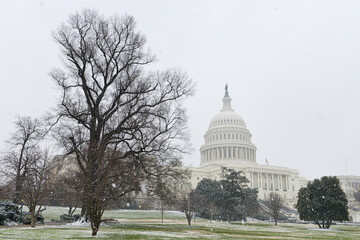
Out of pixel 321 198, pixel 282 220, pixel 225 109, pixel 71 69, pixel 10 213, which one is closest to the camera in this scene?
pixel 10 213

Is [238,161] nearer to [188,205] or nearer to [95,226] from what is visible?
[188,205]

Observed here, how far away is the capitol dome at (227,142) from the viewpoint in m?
140

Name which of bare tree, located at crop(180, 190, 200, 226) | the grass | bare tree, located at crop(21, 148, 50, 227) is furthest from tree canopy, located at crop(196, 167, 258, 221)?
bare tree, located at crop(21, 148, 50, 227)

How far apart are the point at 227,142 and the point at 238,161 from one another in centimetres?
858

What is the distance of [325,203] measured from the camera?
47031 millimetres

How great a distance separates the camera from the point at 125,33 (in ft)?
105

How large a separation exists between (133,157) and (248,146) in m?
114

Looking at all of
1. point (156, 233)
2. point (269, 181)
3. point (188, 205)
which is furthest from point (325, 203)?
point (269, 181)

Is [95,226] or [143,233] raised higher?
[95,226]

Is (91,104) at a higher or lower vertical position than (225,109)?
lower

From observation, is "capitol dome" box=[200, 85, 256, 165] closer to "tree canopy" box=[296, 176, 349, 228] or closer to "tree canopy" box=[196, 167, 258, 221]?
"tree canopy" box=[196, 167, 258, 221]

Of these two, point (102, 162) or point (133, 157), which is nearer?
point (102, 162)

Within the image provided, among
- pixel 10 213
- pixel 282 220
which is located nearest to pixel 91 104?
pixel 10 213

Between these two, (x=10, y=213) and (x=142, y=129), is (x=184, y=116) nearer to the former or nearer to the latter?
(x=142, y=129)
